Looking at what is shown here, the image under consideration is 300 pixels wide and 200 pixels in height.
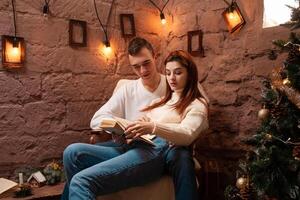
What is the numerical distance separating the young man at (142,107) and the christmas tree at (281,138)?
1.01 ft

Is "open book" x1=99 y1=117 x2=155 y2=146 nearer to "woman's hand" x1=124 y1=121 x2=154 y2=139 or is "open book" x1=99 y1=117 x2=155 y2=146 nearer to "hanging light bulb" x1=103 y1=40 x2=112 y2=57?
"woman's hand" x1=124 y1=121 x2=154 y2=139

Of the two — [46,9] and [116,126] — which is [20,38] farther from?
[116,126]

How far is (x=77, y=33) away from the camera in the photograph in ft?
8.54

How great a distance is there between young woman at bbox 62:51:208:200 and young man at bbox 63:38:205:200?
0.01m

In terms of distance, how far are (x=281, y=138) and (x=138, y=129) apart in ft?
2.11

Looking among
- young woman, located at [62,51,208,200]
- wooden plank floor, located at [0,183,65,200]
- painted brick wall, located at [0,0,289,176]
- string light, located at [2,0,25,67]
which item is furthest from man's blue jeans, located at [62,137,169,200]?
string light, located at [2,0,25,67]

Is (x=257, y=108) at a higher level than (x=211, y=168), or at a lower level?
higher

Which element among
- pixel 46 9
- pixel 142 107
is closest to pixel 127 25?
pixel 46 9

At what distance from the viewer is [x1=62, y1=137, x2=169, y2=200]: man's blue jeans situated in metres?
1.66

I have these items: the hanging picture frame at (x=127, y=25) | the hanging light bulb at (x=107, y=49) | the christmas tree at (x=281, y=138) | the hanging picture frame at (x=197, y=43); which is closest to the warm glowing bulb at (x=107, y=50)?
the hanging light bulb at (x=107, y=49)

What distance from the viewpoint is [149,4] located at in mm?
2984

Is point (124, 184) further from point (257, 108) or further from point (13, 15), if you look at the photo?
point (13, 15)

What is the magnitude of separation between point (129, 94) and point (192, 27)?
29.5 inches

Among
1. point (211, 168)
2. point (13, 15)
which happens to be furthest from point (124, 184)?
point (13, 15)
